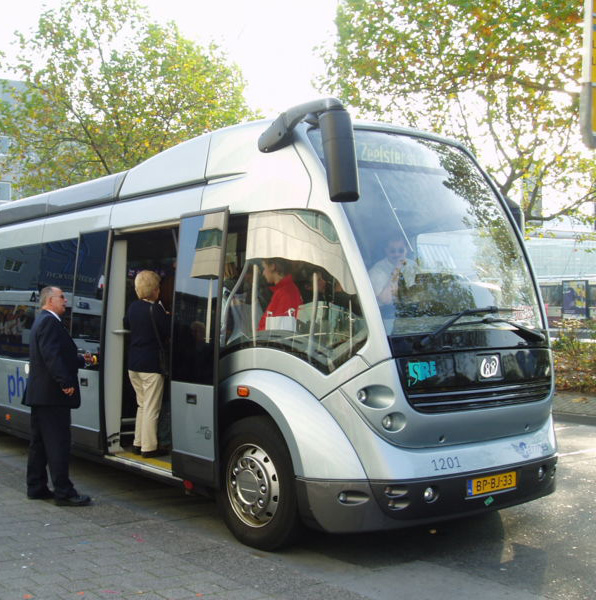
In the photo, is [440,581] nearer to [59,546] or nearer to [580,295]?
[59,546]

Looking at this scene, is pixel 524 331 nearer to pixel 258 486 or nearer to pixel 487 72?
pixel 258 486

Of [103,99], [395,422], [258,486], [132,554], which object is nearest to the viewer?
[395,422]

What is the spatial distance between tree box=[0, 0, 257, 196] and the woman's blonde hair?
59.8 ft

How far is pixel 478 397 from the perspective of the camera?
522 centimetres

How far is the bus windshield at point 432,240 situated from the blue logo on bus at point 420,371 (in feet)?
0.68

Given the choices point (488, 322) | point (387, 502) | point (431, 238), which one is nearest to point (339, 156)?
point (431, 238)

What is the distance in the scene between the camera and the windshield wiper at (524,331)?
5.41m

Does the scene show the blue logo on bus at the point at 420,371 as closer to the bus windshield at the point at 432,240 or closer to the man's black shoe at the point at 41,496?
the bus windshield at the point at 432,240

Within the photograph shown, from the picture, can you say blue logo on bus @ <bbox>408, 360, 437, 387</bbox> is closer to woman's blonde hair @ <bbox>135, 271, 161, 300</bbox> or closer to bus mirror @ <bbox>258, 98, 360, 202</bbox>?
bus mirror @ <bbox>258, 98, 360, 202</bbox>

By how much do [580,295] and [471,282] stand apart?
26848mm

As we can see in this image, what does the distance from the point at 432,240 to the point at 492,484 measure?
1660mm

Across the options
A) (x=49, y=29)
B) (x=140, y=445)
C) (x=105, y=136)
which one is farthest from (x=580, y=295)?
(x=140, y=445)

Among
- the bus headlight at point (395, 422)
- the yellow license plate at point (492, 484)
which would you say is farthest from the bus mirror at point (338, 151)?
the yellow license plate at point (492, 484)

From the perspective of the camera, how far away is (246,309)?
576 cm
